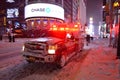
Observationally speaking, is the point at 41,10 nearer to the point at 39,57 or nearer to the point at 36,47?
the point at 36,47

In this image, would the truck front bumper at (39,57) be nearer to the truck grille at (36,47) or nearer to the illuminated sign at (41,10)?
the truck grille at (36,47)

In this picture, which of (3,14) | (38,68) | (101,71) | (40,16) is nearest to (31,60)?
(38,68)

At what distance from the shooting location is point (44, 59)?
40.5 ft

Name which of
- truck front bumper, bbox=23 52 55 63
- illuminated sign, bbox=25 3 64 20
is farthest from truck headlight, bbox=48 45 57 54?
illuminated sign, bbox=25 3 64 20

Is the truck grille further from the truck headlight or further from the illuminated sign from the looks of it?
the illuminated sign

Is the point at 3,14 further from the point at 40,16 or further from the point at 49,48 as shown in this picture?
the point at 49,48

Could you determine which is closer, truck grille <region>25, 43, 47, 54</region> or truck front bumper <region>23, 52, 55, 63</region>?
→ truck front bumper <region>23, 52, 55, 63</region>

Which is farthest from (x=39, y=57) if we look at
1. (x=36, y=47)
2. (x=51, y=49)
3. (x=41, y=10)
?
(x=41, y=10)

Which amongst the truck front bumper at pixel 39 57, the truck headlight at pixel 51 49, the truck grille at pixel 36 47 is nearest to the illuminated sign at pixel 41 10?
the truck grille at pixel 36 47

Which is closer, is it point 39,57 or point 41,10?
point 39,57

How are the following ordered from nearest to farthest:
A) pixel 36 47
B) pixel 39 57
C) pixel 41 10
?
pixel 39 57 → pixel 36 47 → pixel 41 10

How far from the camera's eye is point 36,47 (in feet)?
41.6

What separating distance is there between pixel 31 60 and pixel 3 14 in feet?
266

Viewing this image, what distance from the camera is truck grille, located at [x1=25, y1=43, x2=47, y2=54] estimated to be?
41.0 feet
